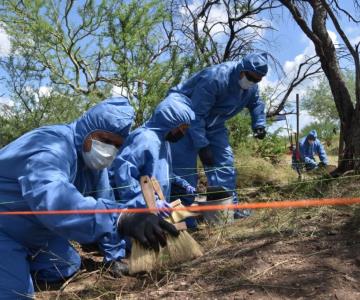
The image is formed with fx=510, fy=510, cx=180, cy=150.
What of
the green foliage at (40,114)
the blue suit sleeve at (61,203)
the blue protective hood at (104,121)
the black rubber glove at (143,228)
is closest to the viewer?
the blue suit sleeve at (61,203)

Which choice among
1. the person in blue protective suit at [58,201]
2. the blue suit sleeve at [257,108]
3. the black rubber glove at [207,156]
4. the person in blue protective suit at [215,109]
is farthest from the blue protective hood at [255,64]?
the person in blue protective suit at [58,201]

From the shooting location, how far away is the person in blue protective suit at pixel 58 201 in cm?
240

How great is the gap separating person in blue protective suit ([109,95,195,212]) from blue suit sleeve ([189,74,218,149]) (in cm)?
85

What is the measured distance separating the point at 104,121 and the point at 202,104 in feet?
8.18

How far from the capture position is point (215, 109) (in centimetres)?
549

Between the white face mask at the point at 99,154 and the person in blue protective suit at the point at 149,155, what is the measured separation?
44 centimetres

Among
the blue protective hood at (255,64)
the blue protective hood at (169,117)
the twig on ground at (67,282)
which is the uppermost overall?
the blue protective hood at (255,64)

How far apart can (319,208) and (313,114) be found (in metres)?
37.3

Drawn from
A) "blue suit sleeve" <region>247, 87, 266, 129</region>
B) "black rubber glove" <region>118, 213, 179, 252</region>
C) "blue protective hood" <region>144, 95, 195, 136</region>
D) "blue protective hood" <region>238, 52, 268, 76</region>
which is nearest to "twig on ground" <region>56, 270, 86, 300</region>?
"black rubber glove" <region>118, 213, 179, 252</region>

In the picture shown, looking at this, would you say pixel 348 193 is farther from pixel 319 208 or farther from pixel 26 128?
pixel 26 128

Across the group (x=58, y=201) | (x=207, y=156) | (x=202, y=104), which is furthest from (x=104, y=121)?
(x=207, y=156)

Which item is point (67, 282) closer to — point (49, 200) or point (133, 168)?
point (49, 200)

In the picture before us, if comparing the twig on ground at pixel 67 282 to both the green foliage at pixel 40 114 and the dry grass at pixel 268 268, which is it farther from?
the green foliage at pixel 40 114

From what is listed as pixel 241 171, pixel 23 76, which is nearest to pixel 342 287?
pixel 241 171
